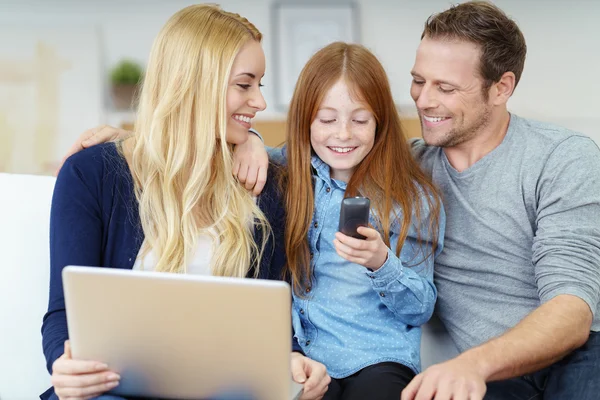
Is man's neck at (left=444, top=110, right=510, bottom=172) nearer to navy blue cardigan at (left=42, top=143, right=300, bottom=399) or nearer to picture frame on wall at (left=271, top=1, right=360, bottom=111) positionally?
navy blue cardigan at (left=42, top=143, right=300, bottom=399)

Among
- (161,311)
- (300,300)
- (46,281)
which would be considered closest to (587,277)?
(300,300)

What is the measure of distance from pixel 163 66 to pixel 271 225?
18.1 inches

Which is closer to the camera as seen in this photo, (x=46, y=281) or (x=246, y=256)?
(x=246, y=256)

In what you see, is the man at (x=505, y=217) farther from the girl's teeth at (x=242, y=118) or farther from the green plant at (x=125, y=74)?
the green plant at (x=125, y=74)

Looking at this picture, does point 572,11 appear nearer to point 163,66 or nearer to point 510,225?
point 510,225

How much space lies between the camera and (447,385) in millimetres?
1323

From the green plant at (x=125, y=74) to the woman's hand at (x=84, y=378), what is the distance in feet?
9.18

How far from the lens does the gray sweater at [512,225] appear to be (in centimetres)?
172

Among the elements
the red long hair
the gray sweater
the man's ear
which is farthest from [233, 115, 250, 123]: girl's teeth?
the man's ear

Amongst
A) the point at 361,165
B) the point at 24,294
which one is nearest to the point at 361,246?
the point at 361,165

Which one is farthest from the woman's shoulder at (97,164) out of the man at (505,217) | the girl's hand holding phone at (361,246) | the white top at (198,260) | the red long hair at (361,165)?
the man at (505,217)

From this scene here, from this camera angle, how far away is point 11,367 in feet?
5.98

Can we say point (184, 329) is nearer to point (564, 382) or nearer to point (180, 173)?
point (180, 173)

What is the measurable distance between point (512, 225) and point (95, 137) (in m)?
1.05
